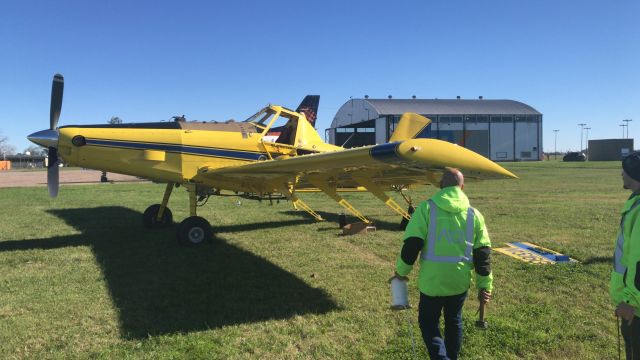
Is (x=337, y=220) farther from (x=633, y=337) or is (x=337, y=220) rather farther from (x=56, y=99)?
(x=633, y=337)

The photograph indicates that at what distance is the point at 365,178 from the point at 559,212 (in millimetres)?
7150

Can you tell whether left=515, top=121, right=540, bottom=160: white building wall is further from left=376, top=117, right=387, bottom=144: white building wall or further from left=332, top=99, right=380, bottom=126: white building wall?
left=332, top=99, right=380, bottom=126: white building wall

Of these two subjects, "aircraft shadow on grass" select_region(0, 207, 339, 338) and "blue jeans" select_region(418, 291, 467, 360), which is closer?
"blue jeans" select_region(418, 291, 467, 360)

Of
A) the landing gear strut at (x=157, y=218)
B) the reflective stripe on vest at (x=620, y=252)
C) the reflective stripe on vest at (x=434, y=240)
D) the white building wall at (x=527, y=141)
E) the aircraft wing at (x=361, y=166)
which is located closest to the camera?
the reflective stripe on vest at (x=620, y=252)

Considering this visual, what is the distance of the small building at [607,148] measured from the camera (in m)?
78.1

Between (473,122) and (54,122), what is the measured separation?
220 feet

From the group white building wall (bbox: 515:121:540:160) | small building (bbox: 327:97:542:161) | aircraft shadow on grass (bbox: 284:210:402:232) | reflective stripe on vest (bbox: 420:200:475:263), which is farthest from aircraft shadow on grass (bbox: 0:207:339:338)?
white building wall (bbox: 515:121:540:160)

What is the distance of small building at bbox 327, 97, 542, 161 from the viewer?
66.1 m

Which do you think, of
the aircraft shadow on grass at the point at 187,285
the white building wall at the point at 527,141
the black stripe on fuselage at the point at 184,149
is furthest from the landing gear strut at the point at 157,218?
the white building wall at the point at 527,141

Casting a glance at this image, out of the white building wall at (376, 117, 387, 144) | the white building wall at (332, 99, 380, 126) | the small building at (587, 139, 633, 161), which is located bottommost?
the small building at (587, 139, 633, 161)

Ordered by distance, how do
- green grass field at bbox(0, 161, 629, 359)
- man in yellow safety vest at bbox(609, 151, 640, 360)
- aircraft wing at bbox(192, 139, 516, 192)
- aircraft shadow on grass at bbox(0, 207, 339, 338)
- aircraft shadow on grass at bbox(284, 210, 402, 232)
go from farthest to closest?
aircraft shadow on grass at bbox(284, 210, 402, 232) < aircraft shadow on grass at bbox(0, 207, 339, 338) < green grass field at bbox(0, 161, 629, 359) < aircraft wing at bbox(192, 139, 516, 192) < man in yellow safety vest at bbox(609, 151, 640, 360)

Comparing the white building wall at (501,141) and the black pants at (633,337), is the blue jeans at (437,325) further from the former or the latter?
the white building wall at (501,141)

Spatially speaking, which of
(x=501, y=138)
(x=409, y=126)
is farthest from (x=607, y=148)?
(x=409, y=126)

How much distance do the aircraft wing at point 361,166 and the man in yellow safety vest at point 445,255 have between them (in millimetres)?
629
